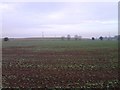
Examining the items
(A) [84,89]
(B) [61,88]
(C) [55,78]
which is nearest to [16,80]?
(C) [55,78]

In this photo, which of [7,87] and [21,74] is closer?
[7,87]

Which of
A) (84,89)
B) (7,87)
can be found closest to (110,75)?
(84,89)

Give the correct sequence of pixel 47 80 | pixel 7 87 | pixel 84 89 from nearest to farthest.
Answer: pixel 84 89 < pixel 7 87 < pixel 47 80

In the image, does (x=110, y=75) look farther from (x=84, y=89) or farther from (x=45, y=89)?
(x=45, y=89)

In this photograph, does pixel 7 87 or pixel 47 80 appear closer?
pixel 7 87

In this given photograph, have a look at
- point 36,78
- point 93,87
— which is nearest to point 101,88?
point 93,87

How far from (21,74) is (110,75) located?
198 inches

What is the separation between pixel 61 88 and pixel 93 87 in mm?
1371

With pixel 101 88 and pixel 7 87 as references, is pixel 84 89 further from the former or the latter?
pixel 7 87

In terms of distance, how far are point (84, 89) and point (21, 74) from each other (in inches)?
201

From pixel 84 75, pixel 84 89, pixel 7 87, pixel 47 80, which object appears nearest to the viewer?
pixel 84 89

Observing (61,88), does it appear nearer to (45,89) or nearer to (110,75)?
(45,89)

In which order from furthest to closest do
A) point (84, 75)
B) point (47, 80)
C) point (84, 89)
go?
point (84, 75)
point (47, 80)
point (84, 89)

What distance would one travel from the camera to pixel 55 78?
1193cm
